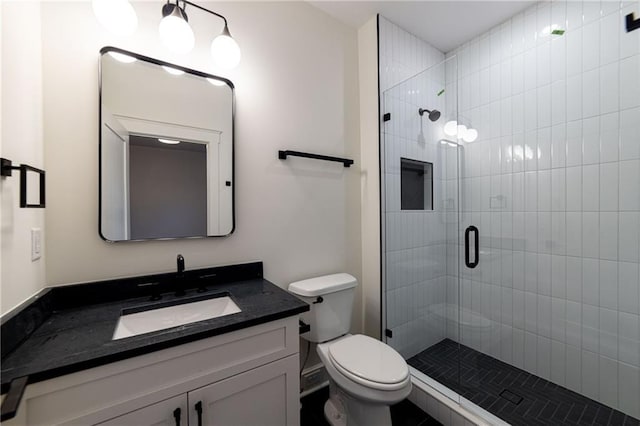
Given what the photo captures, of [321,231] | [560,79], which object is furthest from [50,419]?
[560,79]

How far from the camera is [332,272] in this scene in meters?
1.88

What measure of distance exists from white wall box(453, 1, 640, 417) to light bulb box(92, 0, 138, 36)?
2338 millimetres

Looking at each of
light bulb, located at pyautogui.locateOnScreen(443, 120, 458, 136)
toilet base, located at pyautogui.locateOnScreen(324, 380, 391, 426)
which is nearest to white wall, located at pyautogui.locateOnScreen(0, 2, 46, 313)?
toilet base, located at pyautogui.locateOnScreen(324, 380, 391, 426)

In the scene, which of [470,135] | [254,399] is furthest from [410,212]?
[254,399]

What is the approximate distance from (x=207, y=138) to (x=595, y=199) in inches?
92.3

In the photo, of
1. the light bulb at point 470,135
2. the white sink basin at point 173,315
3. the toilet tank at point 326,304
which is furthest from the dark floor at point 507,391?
the light bulb at point 470,135

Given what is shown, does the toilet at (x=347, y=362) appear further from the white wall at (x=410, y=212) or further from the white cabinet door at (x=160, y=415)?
the white cabinet door at (x=160, y=415)

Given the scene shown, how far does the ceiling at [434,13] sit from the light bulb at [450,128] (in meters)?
Answer: 0.73

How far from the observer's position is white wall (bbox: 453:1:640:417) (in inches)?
60.2

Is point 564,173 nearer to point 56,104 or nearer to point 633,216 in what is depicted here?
point 633,216

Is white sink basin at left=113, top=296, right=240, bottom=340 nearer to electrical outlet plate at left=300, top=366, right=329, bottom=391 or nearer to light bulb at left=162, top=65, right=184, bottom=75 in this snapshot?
electrical outlet plate at left=300, top=366, right=329, bottom=391

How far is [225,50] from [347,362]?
1664 millimetres

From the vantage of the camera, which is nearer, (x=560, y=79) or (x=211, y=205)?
(x=211, y=205)

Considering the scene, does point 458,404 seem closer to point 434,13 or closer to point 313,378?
point 313,378
